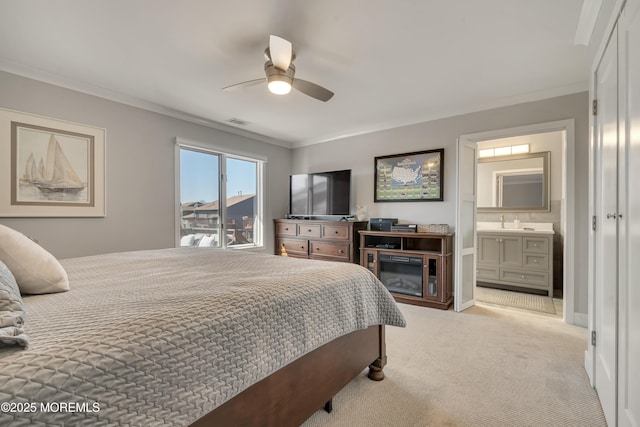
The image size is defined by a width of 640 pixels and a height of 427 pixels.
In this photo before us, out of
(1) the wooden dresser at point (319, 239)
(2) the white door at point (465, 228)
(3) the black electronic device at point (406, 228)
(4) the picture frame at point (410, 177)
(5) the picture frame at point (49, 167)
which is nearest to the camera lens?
(5) the picture frame at point (49, 167)

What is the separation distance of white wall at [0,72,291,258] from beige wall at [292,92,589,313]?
77.7 inches

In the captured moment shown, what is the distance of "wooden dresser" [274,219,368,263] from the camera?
13.8ft

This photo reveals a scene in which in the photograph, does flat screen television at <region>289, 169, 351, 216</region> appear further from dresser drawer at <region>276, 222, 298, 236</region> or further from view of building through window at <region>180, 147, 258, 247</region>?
view of building through window at <region>180, 147, 258, 247</region>

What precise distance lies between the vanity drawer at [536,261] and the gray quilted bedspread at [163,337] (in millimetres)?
3561

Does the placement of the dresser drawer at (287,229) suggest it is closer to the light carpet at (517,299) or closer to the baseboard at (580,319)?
the light carpet at (517,299)

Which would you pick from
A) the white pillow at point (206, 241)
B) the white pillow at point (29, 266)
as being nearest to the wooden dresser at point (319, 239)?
the white pillow at point (206, 241)

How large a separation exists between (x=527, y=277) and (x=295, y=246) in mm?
3387

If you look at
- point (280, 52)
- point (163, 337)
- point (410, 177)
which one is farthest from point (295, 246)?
point (163, 337)

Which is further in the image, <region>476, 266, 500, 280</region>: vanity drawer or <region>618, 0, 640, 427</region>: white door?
<region>476, 266, 500, 280</region>: vanity drawer

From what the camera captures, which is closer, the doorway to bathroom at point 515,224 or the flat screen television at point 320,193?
the doorway to bathroom at point 515,224

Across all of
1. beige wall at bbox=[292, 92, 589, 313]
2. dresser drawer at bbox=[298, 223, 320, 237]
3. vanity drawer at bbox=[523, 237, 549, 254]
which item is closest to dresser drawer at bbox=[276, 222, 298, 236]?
dresser drawer at bbox=[298, 223, 320, 237]

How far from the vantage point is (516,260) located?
4234 millimetres

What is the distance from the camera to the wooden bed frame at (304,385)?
Answer: 1089 mm

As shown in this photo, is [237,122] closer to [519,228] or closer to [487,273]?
[487,273]
